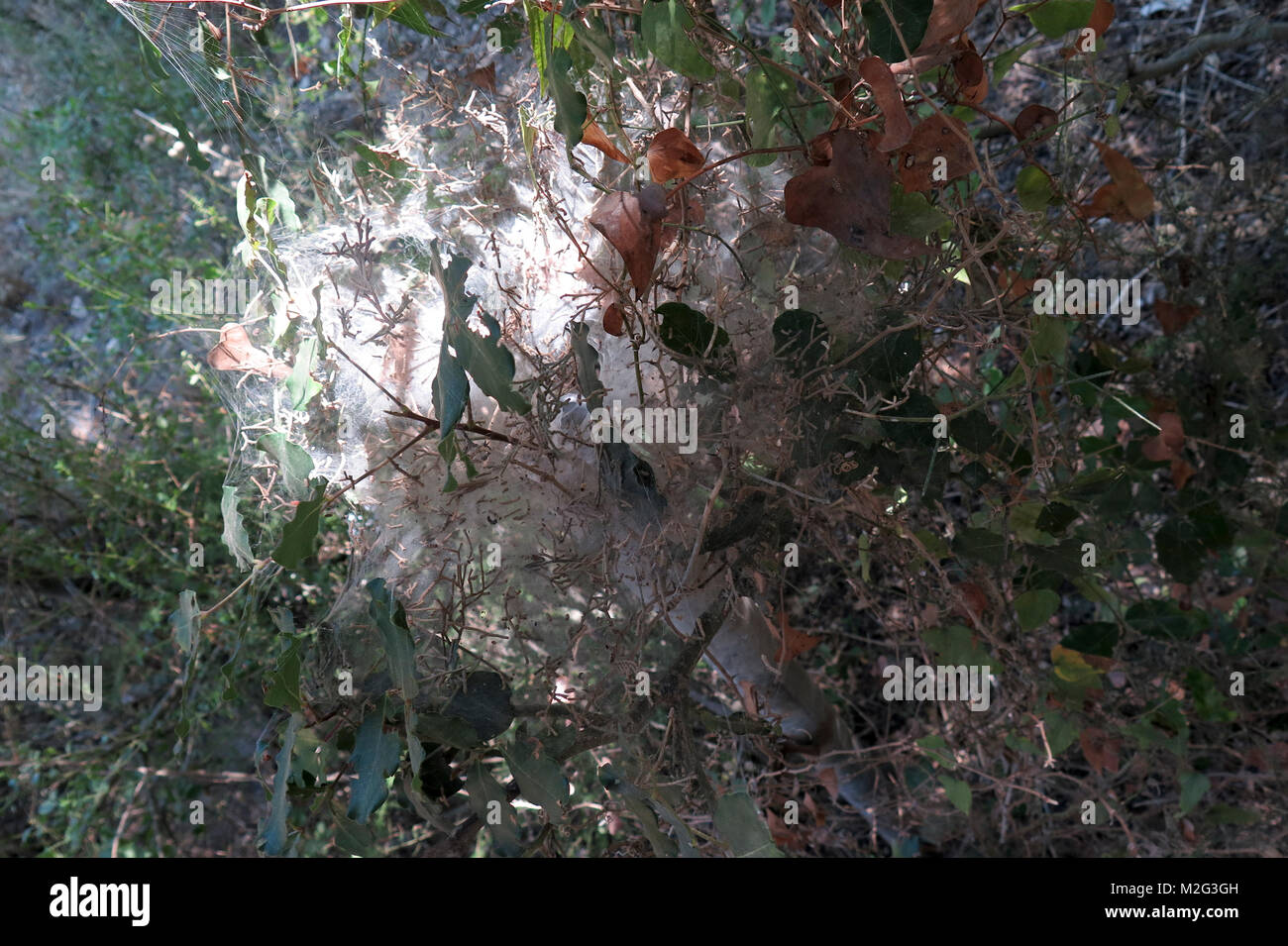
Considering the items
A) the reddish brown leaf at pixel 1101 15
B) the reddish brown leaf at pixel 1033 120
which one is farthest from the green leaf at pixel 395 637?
the reddish brown leaf at pixel 1101 15

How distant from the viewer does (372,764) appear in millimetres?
868

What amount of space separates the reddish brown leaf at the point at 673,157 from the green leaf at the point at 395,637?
1.48ft

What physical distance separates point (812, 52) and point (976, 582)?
2.36 ft

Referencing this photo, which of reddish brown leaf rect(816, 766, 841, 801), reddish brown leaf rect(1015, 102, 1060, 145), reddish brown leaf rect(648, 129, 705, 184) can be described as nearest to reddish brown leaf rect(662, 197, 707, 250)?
reddish brown leaf rect(648, 129, 705, 184)

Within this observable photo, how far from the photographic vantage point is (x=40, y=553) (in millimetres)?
2273

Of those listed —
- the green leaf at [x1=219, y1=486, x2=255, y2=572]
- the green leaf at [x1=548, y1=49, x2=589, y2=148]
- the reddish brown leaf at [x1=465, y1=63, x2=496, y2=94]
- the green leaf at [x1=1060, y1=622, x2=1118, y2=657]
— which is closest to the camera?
the green leaf at [x1=548, y1=49, x2=589, y2=148]

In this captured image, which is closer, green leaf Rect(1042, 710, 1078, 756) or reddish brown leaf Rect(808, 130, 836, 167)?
reddish brown leaf Rect(808, 130, 836, 167)

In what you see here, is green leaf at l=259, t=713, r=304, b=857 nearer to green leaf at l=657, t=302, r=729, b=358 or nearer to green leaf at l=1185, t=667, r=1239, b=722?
green leaf at l=657, t=302, r=729, b=358

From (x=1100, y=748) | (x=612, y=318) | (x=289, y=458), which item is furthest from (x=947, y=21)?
(x=1100, y=748)

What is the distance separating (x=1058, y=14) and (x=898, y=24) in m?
0.24

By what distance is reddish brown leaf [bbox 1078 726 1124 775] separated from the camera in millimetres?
1290

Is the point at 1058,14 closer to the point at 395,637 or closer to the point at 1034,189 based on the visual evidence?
the point at 1034,189

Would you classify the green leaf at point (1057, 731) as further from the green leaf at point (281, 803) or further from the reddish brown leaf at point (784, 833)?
the green leaf at point (281, 803)

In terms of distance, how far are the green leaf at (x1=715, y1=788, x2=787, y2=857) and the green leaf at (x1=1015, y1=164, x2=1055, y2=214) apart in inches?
26.4
